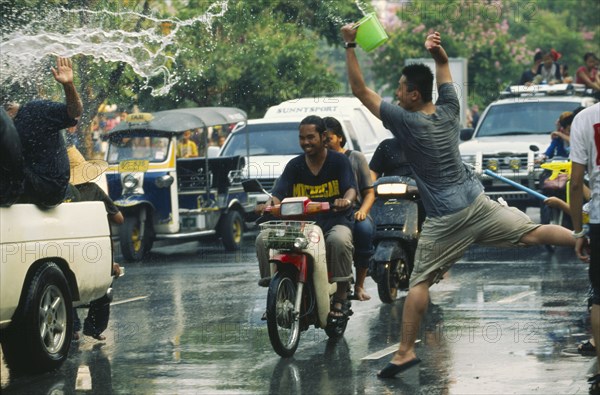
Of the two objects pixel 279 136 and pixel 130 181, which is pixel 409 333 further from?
pixel 279 136

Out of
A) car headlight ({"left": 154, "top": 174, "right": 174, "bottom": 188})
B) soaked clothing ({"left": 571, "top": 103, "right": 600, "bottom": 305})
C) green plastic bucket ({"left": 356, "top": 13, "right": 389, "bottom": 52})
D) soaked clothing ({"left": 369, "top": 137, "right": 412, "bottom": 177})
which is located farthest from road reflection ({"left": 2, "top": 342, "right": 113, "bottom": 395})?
car headlight ({"left": 154, "top": 174, "right": 174, "bottom": 188})

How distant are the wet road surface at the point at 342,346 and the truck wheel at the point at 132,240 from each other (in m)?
3.02

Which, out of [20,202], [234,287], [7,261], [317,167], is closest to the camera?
[7,261]

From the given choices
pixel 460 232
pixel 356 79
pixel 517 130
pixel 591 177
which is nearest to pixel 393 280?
pixel 460 232

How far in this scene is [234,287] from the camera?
44.5 feet

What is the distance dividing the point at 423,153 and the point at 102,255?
2.59 m

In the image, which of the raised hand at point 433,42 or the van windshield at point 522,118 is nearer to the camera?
the raised hand at point 433,42

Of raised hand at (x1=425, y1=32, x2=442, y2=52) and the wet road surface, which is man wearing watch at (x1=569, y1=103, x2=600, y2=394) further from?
raised hand at (x1=425, y1=32, x2=442, y2=52)

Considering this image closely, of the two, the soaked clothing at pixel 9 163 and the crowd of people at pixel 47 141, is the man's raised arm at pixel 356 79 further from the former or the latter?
the soaked clothing at pixel 9 163

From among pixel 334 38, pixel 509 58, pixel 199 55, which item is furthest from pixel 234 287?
pixel 509 58

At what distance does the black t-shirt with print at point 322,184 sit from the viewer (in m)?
9.70

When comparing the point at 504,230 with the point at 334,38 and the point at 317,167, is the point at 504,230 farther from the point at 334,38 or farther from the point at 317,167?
the point at 334,38

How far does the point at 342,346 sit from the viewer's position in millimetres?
9445

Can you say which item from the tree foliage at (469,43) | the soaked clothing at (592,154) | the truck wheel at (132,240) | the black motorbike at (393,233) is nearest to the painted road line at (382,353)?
the soaked clothing at (592,154)
